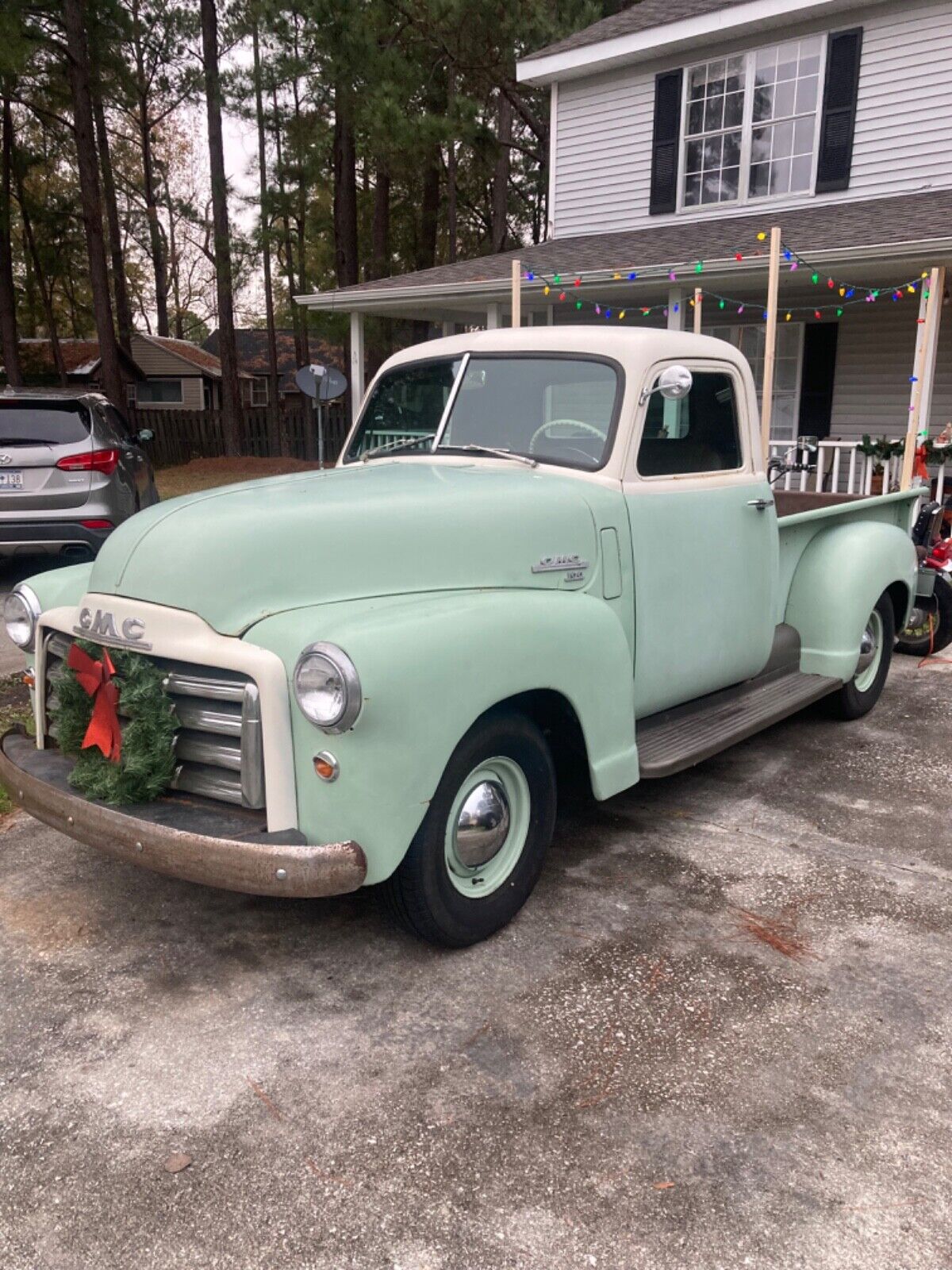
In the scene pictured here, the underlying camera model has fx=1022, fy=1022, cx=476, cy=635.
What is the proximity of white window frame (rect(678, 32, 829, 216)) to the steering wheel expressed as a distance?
33.4ft

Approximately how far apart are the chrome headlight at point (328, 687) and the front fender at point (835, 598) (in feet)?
10.4

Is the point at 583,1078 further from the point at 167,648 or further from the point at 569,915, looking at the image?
the point at 167,648

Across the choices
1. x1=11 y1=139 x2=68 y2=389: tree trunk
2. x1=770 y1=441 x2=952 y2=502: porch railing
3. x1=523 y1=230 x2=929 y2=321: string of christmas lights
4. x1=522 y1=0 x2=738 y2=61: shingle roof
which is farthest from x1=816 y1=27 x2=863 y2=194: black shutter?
x1=11 y1=139 x2=68 y2=389: tree trunk

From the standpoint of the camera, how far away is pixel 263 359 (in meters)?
50.8

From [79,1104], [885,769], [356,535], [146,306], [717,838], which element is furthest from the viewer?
[146,306]

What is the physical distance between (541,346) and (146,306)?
2186 inches

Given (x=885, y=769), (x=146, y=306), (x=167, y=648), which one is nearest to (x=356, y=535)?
(x=167, y=648)

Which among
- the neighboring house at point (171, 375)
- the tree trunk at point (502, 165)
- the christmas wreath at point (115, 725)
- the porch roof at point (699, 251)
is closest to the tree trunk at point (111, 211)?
the neighboring house at point (171, 375)

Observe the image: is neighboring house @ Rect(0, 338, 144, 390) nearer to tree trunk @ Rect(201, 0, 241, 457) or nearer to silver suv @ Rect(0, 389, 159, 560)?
tree trunk @ Rect(201, 0, 241, 457)

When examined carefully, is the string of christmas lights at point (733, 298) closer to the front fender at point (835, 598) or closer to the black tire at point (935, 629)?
the black tire at point (935, 629)

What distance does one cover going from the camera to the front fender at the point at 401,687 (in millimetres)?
2654

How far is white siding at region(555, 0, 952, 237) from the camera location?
36.9 feet

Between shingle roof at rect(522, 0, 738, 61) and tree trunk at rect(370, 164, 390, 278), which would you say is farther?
tree trunk at rect(370, 164, 390, 278)

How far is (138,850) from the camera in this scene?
2.80 metres
